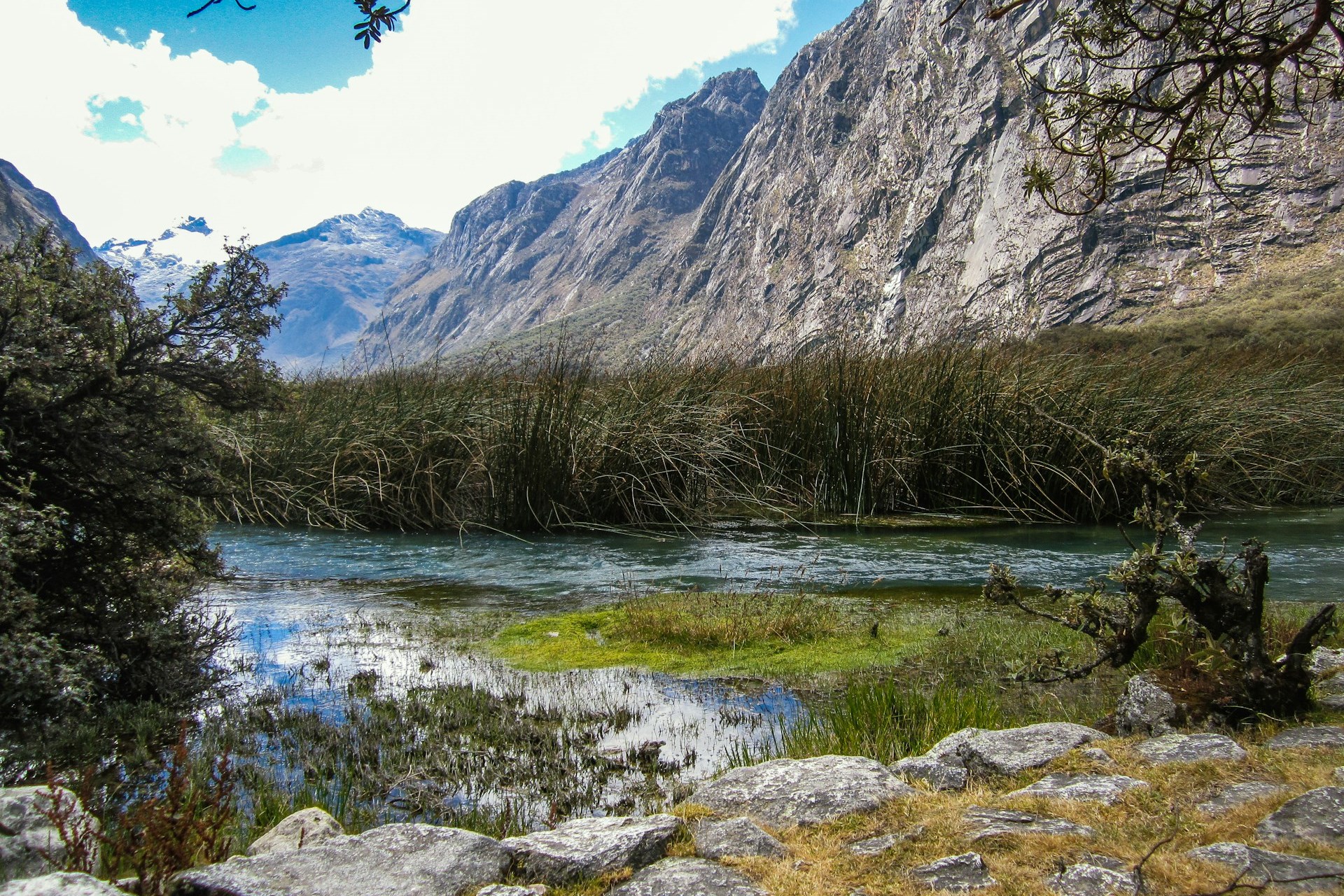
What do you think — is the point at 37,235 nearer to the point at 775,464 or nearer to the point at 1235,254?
the point at 775,464

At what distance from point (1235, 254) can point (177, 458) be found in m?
58.6

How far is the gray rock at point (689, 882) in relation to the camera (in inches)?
67.9

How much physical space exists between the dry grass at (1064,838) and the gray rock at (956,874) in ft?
0.07

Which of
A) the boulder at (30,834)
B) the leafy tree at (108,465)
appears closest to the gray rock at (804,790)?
the boulder at (30,834)

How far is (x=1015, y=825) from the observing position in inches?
75.5

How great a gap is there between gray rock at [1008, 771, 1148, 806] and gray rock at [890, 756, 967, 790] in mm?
194

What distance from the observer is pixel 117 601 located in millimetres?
3262

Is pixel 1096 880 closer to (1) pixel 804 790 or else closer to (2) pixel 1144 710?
(1) pixel 804 790

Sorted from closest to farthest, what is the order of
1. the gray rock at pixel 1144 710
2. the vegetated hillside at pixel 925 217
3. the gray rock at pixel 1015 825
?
the gray rock at pixel 1015 825 < the gray rock at pixel 1144 710 < the vegetated hillside at pixel 925 217

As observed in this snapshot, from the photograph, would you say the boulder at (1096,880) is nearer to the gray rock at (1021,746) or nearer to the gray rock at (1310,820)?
the gray rock at (1310,820)

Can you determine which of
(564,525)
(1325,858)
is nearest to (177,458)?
(1325,858)

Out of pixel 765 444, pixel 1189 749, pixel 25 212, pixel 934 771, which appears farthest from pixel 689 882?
pixel 25 212

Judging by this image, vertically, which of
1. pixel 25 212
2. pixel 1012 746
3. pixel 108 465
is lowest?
pixel 1012 746

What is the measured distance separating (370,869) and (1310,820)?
194 cm
